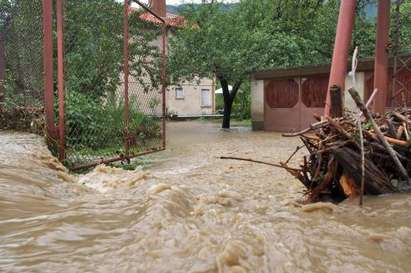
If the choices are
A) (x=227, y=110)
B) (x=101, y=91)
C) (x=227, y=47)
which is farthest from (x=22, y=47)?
(x=227, y=110)

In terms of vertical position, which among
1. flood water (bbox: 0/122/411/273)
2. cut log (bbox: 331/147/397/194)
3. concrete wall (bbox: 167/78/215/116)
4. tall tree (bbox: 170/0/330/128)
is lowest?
flood water (bbox: 0/122/411/273)

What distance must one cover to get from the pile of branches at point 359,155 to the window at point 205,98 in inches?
1221

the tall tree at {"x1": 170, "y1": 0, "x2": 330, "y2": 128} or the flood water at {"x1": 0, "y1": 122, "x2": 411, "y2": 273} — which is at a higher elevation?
the tall tree at {"x1": 170, "y1": 0, "x2": 330, "y2": 128}

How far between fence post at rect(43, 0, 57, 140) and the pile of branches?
3787 millimetres

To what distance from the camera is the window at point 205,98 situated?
116ft

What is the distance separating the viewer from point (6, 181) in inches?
164

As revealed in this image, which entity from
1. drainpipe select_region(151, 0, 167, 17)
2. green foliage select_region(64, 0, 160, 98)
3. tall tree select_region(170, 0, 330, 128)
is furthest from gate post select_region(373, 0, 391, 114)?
tall tree select_region(170, 0, 330, 128)

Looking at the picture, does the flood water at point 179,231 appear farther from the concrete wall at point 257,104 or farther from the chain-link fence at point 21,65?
the concrete wall at point 257,104

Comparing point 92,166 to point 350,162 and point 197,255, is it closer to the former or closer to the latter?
point 350,162

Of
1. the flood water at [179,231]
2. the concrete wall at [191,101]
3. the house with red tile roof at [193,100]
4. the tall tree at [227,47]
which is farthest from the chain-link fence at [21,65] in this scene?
the concrete wall at [191,101]

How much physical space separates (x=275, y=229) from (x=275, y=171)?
16.5ft

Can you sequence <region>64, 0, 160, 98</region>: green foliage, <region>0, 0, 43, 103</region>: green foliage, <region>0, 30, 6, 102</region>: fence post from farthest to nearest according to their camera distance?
<region>64, 0, 160, 98</region>: green foliage < <region>0, 30, 6, 102</region>: fence post < <region>0, 0, 43, 103</region>: green foliage

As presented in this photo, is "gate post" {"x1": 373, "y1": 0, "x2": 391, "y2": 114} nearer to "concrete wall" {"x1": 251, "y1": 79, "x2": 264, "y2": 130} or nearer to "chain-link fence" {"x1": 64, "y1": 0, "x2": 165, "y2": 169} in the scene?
"chain-link fence" {"x1": 64, "y1": 0, "x2": 165, "y2": 169}

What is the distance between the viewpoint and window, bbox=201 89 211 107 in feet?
116
